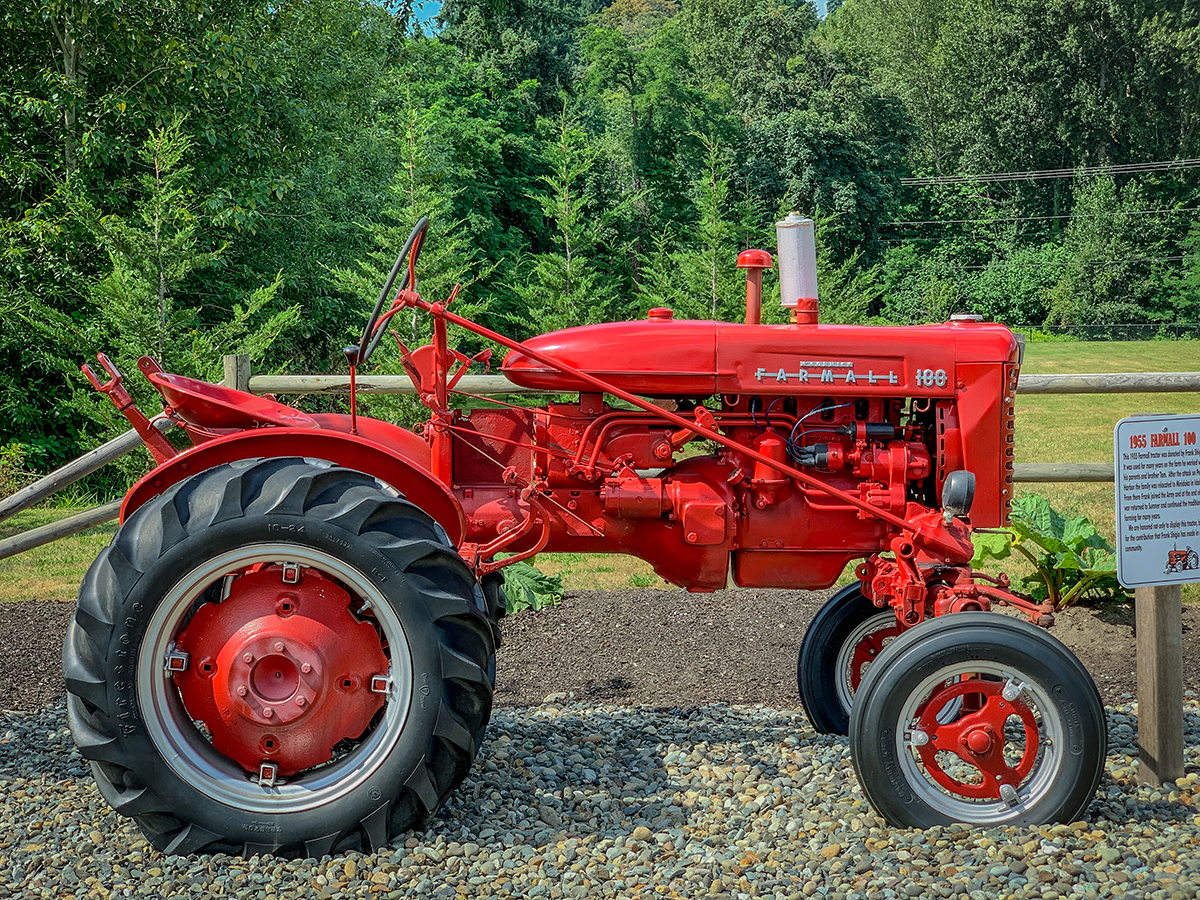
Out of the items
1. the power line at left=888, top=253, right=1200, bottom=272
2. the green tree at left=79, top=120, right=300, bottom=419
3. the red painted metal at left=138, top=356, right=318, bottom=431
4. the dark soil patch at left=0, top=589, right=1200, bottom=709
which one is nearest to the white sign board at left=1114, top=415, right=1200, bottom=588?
the dark soil patch at left=0, top=589, right=1200, bottom=709

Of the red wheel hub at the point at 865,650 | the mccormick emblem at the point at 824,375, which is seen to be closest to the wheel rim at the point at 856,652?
the red wheel hub at the point at 865,650

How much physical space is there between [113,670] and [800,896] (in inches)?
77.4

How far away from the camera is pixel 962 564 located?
11.9 ft

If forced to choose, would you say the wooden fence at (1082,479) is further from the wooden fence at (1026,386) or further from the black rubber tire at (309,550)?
the black rubber tire at (309,550)

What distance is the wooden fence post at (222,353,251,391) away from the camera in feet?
20.1

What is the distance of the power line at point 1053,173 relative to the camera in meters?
41.4

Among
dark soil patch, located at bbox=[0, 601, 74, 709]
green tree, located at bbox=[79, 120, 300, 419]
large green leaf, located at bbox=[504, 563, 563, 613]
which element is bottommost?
dark soil patch, located at bbox=[0, 601, 74, 709]

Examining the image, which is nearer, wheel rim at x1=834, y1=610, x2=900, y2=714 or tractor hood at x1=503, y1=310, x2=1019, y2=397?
tractor hood at x1=503, y1=310, x2=1019, y2=397

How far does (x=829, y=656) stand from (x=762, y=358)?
1232 millimetres

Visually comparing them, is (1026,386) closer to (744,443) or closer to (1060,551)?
(1060,551)

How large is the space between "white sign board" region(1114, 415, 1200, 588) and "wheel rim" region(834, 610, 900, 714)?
900mm

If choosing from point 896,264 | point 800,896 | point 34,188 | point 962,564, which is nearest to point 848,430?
point 962,564

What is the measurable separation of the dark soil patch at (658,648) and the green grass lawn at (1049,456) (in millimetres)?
733

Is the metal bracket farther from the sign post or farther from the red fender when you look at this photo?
the sign post
